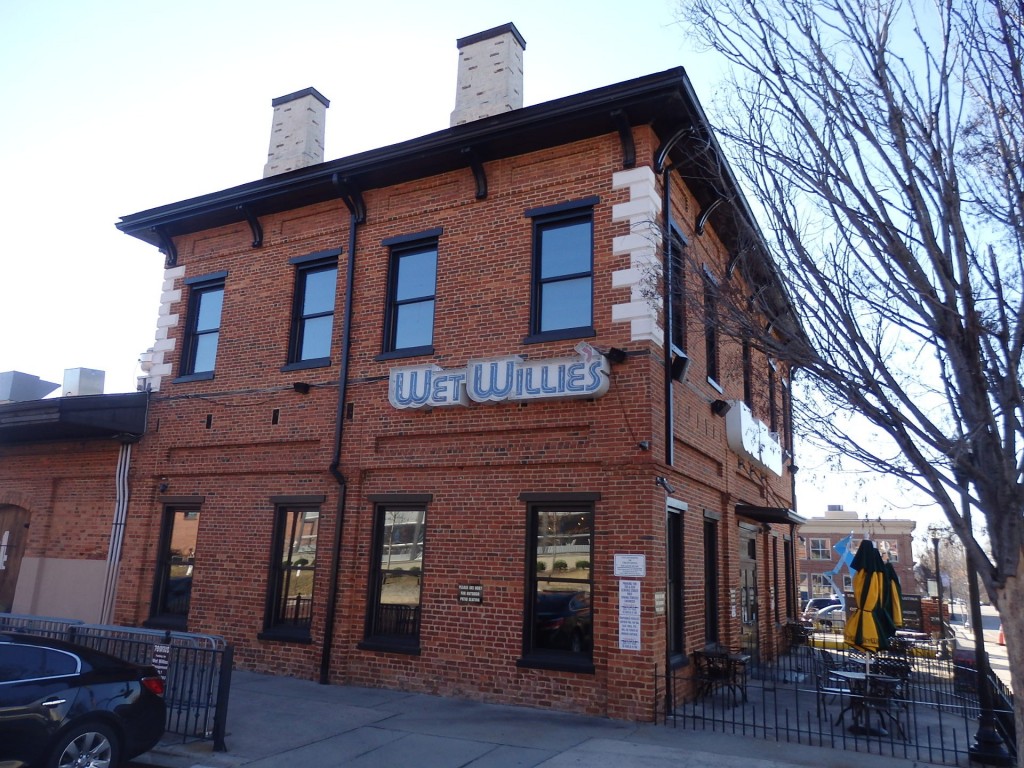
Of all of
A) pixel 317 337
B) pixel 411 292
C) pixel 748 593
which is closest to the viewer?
pixel 411 292

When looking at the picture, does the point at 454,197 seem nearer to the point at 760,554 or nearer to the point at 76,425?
the point at 76,425

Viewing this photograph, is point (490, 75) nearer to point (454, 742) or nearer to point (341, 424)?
point (341, 424)

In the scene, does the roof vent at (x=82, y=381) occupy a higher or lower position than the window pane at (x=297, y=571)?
higher

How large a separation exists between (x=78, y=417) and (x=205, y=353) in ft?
8.39

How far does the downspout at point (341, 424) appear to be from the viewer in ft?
39.0

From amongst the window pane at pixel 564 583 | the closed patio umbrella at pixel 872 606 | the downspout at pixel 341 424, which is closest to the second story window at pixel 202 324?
the downspout at pixel 341 424

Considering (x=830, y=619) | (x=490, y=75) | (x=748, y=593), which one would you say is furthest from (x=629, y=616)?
(x=830, y=619)

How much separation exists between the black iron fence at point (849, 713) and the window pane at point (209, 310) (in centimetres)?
1077

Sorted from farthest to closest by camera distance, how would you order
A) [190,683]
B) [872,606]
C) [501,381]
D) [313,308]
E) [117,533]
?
1. [117,533]
2. [313,308]
3. [872,606]
4. [501,381]
5. [190,683]

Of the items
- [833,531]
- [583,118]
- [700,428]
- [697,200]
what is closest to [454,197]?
[583,118]

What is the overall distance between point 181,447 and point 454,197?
708cm

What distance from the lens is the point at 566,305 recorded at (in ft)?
38.0

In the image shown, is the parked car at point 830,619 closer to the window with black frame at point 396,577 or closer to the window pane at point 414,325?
the window with black frame at point 396,577

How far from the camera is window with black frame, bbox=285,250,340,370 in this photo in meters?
A: 13.8
